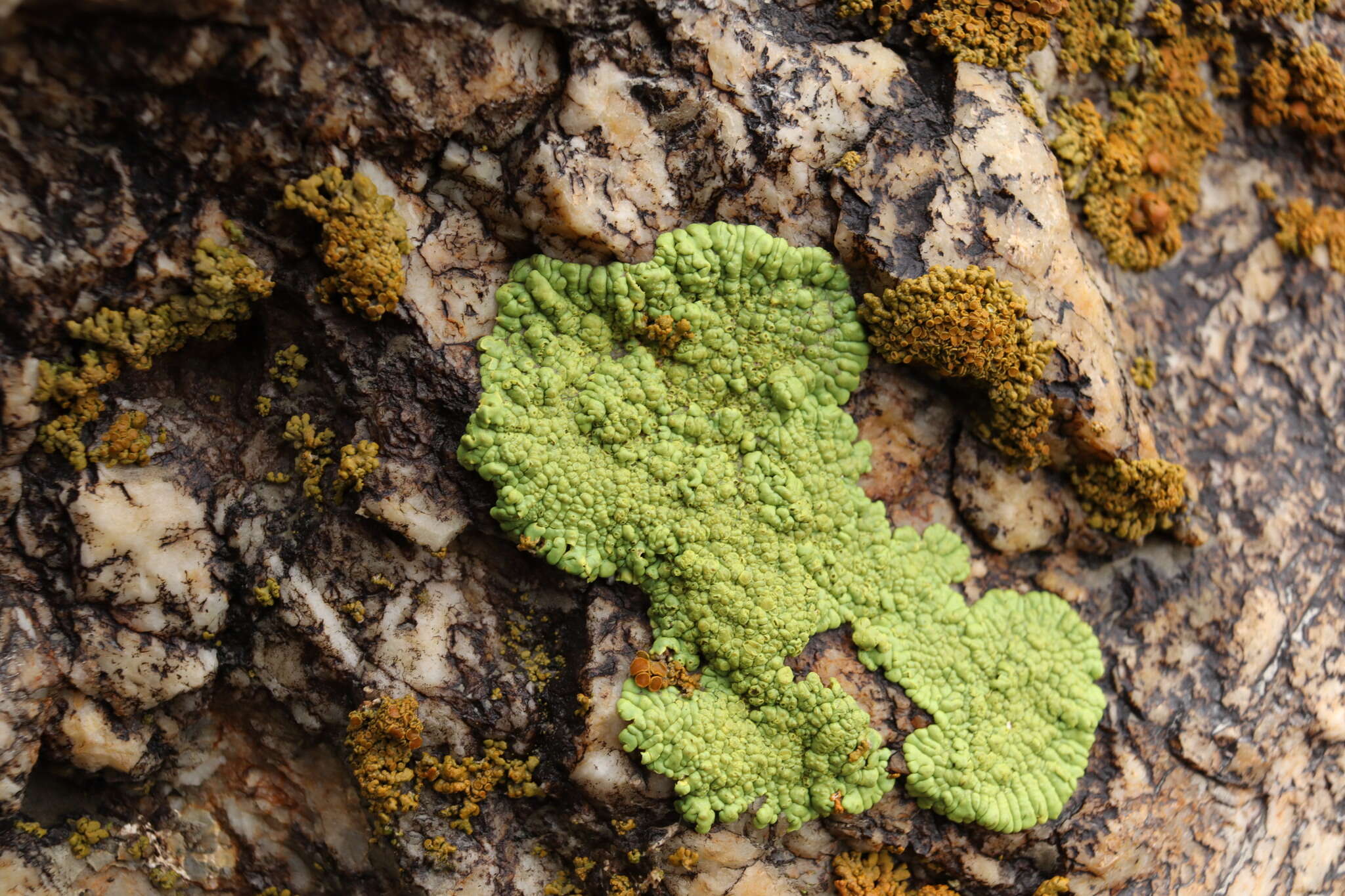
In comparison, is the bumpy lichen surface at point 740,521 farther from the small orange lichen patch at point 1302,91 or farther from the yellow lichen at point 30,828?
the small orange lichen patch at point 1302,91

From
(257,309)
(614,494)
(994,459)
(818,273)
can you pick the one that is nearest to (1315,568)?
(994,459)

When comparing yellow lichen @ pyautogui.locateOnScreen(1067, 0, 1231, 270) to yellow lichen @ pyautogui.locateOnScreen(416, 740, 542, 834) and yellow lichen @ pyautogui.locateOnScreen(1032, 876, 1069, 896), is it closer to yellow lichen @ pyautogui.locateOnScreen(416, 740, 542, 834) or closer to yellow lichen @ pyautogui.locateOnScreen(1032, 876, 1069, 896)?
yellow lichen @ pyautogui.locateOnScreen(1032, 876, 1069, 896)

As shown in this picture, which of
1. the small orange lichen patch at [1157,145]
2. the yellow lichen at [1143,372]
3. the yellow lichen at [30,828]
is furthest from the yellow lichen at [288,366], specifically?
the yellow lichen at [1143,372]

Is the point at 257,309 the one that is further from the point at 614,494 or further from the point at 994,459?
the point at 994,459

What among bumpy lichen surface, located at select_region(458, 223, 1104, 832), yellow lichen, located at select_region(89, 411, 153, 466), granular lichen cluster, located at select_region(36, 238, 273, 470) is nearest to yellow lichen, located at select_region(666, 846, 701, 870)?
bumpy lichen surface, located at select_region(458, 223, 1104, 832)

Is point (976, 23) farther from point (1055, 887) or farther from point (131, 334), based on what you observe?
point (1055, 887)

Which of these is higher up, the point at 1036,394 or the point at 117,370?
the point at 1036,394
